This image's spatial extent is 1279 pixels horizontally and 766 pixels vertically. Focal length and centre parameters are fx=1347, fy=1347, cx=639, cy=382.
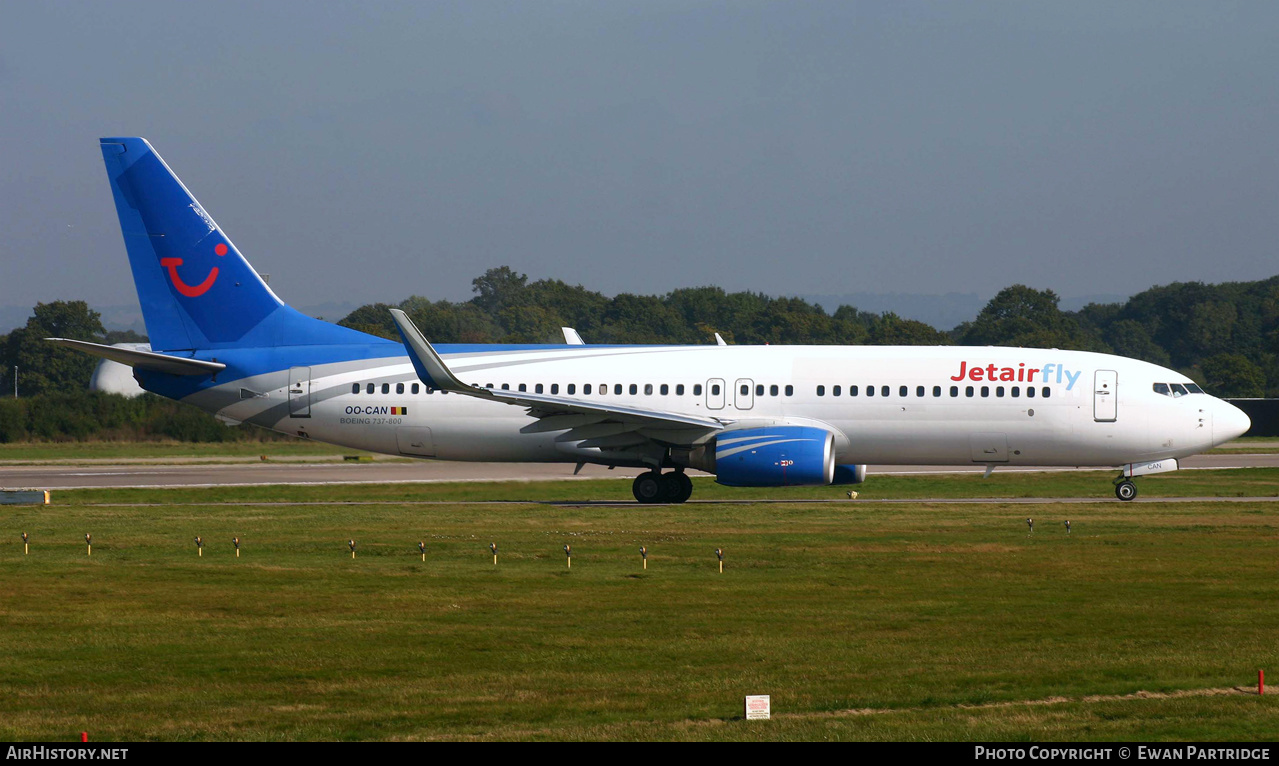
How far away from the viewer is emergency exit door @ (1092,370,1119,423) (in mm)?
32250

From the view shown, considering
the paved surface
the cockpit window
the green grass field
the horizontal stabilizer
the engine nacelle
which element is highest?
the horizontal stabilizer

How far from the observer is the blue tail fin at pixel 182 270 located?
3388cm

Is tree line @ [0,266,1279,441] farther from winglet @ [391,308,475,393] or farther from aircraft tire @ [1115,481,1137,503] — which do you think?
aircraft tire @ [1115,481,1137,503]

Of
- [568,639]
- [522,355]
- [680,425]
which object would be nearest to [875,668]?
[568,639]

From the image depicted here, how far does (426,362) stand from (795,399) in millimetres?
8939

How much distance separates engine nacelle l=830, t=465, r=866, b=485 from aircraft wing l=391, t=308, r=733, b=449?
140 inches

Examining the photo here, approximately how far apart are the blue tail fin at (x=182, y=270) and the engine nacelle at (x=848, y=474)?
12.6 metres

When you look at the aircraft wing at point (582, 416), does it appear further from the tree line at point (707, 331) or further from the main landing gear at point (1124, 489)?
the tree line at point (707, 331)

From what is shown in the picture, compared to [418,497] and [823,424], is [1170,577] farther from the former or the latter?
[418,497]

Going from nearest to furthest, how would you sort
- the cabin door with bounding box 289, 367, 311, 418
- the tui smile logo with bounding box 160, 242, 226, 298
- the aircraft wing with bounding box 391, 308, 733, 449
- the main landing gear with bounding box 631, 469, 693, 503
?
1. the aircraft wing with bounding box 391, 308, 733, 449
2. the main landing gear with bounding box 631, 469, 693, 503
3. the cabin door with bounding box 289, 367, 311, 418
4. the tui smile logo with bounding box 160, 242, 226, 298

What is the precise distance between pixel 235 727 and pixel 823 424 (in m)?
23.1

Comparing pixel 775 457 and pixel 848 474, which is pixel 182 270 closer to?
pixel 775 457

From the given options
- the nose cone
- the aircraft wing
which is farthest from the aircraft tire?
the aircraft wing
